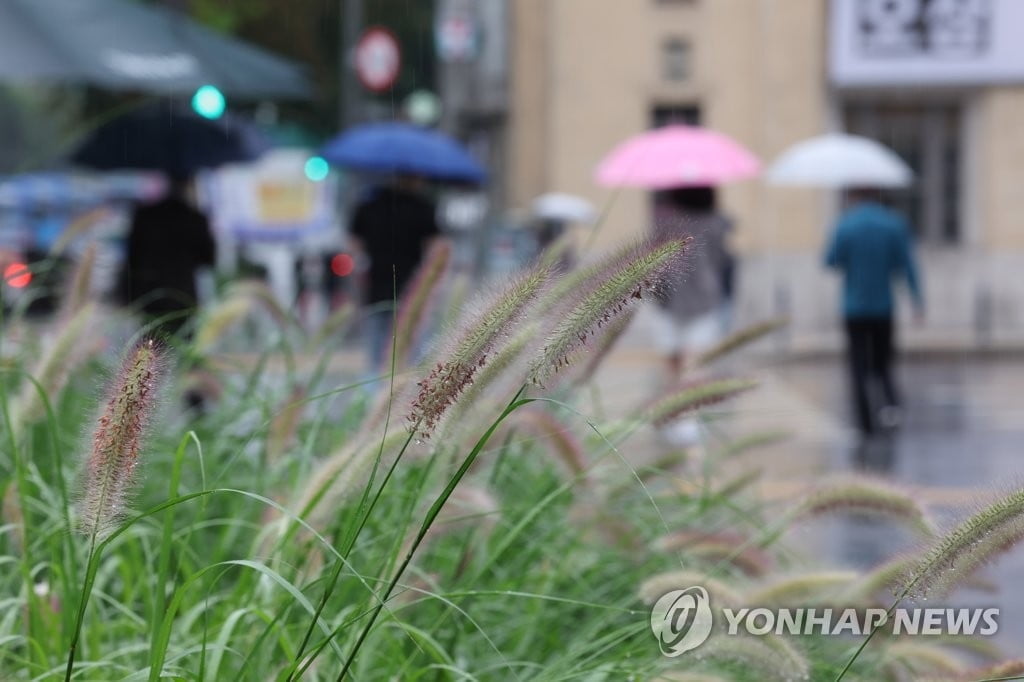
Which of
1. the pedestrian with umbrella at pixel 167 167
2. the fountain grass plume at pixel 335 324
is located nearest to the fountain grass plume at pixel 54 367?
the fountain grass plume at pixel 335 324

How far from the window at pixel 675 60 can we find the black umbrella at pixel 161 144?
16029 mm

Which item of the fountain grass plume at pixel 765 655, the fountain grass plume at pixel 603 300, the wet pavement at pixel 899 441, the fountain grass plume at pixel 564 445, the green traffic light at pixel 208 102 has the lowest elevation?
the wet pavement at pixel 899 441

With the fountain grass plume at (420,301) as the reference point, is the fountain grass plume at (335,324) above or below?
below

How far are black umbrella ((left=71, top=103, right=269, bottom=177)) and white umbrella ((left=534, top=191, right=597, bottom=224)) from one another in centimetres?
1243

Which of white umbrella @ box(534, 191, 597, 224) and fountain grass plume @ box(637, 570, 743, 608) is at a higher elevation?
fountain grass plume @ box(637, 570, 743, 608)

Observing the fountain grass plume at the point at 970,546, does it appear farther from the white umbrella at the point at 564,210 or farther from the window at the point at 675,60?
the window at the point at 675,60

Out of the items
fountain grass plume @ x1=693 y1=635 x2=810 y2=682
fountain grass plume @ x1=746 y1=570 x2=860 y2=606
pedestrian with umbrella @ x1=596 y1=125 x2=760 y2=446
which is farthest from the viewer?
pedestrian with umbrella @ x1=596 y1=125 x2=760 y2=446

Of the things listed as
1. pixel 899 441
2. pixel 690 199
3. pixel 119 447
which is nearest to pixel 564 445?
pixel 119 447

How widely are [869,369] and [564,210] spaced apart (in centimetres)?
1173

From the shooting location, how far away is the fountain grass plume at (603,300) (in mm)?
1756

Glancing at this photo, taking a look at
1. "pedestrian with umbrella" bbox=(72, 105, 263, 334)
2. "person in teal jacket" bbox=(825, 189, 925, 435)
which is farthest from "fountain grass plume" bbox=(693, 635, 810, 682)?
"person in teal jacket" bbox=(825, 189, 925, 435)

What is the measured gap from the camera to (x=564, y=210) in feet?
73.1

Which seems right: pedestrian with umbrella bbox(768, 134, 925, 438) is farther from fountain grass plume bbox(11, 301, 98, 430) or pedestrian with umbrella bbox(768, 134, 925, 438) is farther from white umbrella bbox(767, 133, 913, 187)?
fountain grass plume bbox(11, 301, 98, 430)

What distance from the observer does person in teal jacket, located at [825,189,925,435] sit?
10.4 m
